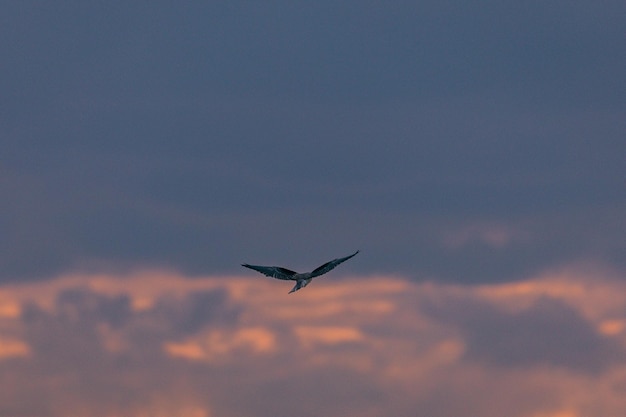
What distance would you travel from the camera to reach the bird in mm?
145375

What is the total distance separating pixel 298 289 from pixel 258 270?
7063 millimetres

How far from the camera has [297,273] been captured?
148125mm

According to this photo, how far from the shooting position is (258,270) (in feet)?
479

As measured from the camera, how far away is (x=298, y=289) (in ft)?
474

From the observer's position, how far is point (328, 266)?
150000 millimetres

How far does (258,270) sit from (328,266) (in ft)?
38.4

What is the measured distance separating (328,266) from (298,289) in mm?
8012

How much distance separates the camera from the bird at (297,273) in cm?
14538
